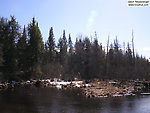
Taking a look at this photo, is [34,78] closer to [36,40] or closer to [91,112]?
[36,40]

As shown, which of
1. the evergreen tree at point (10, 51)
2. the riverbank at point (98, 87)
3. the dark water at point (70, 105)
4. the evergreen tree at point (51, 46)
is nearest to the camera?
the dark water at point (70, 105)

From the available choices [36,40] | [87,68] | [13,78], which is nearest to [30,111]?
[13,78]

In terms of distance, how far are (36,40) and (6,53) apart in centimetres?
700

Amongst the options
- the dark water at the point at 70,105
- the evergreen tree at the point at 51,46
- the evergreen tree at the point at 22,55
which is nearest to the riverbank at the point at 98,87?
the dark water at the point at 70,105

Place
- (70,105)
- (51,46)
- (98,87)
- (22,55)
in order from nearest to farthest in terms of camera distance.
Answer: (70,105), (98,87), (22,55), (51,46)

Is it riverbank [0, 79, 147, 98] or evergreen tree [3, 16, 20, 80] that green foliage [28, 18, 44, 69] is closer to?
evergreen tree [3, 16, 20, 80]

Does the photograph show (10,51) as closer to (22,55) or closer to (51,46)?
(22,55)

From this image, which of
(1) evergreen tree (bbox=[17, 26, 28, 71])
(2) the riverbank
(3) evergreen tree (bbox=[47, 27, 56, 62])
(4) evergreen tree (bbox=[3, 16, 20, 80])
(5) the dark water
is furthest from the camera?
(3) evergreen tree (bbox=[47, 27, 56, 62])

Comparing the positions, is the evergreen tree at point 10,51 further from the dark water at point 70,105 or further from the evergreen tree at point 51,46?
the dark water at point 70,105

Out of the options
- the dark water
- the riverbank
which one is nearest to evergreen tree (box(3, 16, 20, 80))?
the riverbank

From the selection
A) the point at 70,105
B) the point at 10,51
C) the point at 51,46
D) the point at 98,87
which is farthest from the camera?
the point at 51,46

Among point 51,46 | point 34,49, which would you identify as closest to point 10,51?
point 34,49

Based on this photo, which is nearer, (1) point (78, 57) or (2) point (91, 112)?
(2) point (91, 112)

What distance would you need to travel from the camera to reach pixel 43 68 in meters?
37.0
